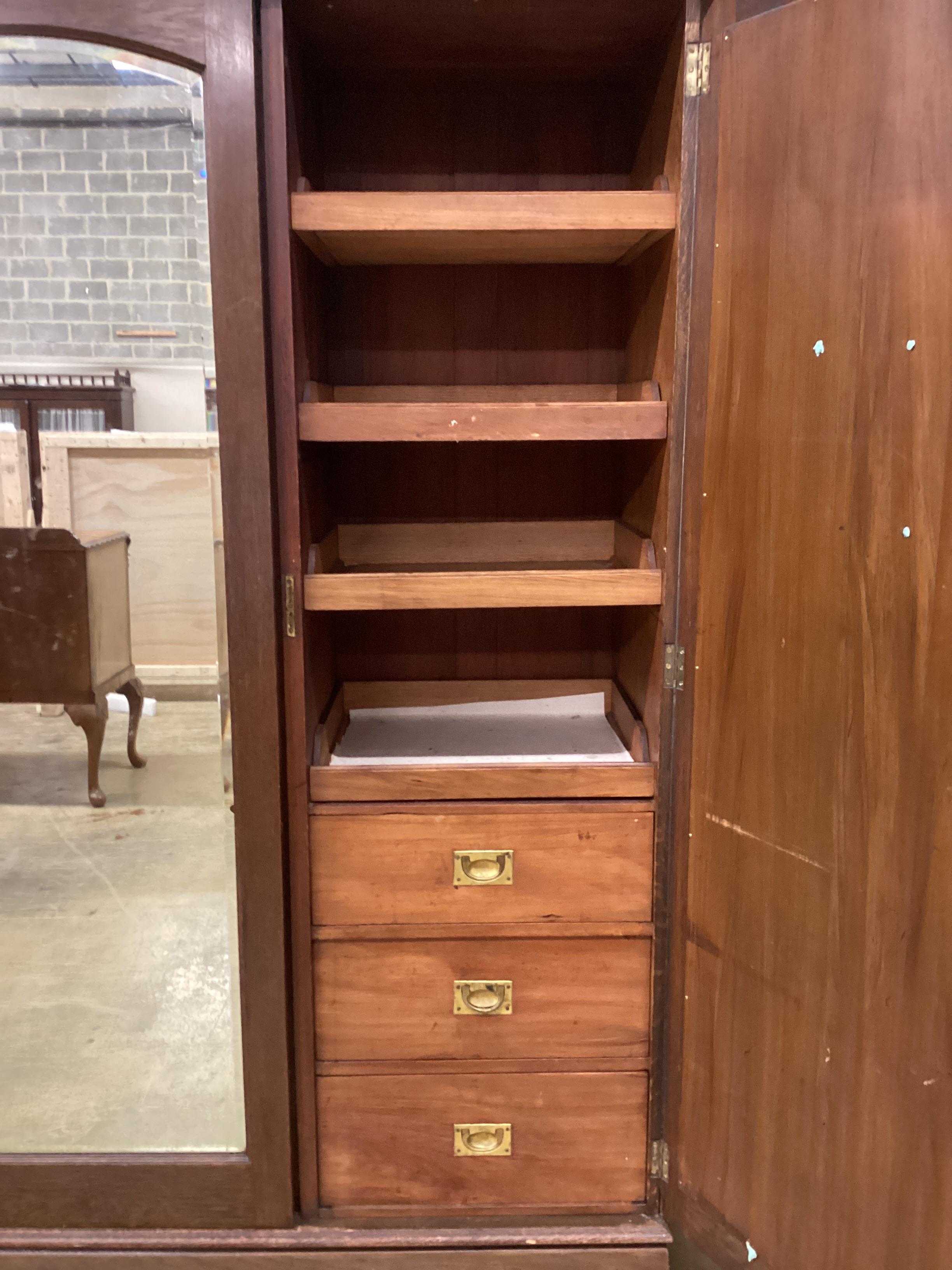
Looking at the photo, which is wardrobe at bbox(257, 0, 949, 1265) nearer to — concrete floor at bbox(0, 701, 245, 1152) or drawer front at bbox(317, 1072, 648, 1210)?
drawer front at bbox(317, 1072, 648, 1210)

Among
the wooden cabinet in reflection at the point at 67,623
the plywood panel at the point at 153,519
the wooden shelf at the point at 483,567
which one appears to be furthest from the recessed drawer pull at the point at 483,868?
the wooden cabinet in reflection at the point at 67,623

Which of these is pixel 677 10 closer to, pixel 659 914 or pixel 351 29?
pixel 351 29

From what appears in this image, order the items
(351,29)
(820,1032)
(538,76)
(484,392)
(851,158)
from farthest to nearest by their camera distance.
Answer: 1. (484,392)
2. (538,76)
3. (351,29)
4. (820,1032)
5. (851,158)

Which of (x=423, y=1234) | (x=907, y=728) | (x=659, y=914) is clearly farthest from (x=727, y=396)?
(x=423, y=1234)

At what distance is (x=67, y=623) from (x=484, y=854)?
76 centimetres

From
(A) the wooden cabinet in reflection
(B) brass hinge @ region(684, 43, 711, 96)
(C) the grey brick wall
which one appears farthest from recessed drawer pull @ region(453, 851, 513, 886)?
(B) brass hinge @ region(684, 43, 711, 96)

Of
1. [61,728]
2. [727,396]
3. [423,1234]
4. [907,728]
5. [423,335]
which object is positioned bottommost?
[423,1234]

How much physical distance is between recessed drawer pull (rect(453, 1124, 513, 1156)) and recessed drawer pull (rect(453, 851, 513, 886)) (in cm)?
38

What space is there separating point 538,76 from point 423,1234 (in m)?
1.83

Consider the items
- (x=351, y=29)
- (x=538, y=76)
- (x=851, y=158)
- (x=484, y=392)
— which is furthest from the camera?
(x=484, y=392)

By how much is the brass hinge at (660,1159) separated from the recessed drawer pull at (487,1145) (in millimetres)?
214

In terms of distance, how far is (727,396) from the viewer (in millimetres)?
1162

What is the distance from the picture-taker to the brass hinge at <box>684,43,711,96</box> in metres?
1.14

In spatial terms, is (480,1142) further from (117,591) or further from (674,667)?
(117,591)
